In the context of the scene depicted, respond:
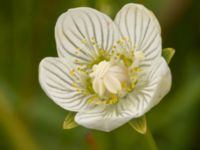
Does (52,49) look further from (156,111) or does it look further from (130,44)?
(130,44)

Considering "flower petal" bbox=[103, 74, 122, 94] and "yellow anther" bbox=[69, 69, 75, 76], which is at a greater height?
"yellow anther" bbox=[69, 69, 75, 76]

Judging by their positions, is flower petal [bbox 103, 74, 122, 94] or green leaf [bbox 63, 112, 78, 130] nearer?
green leaf [bbox 63, 112, 78, 130]

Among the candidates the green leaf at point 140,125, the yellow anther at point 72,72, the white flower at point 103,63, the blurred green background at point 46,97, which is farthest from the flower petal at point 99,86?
the blurred green background at point 46,97

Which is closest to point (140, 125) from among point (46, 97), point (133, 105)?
point (133, 105)

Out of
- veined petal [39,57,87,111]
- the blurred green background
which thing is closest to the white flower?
veined petal [39,57,87,111]

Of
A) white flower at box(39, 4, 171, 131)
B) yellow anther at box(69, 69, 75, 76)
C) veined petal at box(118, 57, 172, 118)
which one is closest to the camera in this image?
veined petal at box(118, 57, 172, 118)

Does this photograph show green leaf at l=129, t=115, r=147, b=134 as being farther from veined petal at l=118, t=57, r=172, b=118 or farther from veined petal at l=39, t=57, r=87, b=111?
veined petal at l=39, t=57, r=87, b=111
